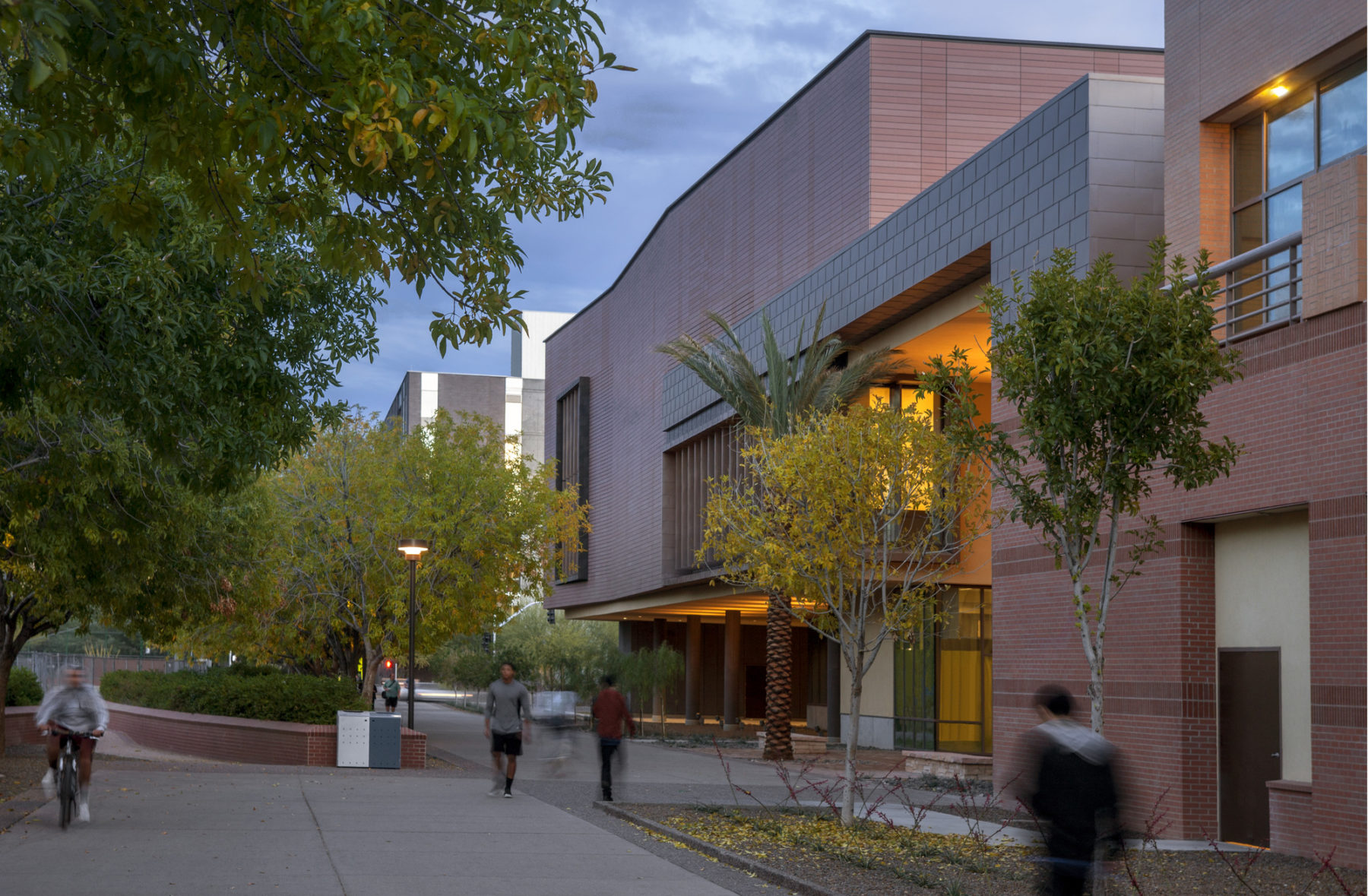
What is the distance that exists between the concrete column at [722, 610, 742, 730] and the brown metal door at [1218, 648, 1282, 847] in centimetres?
3397

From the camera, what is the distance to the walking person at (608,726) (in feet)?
59.4

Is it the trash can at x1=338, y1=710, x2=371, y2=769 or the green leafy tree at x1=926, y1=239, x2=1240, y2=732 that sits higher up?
the green leafy tree at x1=926, y1=239, x2=1240, y2=732

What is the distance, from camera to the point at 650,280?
4966 centimetres

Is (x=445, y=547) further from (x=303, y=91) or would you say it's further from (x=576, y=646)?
(x=576, y=646)

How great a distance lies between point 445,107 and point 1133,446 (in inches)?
336

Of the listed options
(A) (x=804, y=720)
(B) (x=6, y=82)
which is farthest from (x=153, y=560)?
(A) (x=804, y=720)

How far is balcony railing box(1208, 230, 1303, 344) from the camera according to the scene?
14.7 m

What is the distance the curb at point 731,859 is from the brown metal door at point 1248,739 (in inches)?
255

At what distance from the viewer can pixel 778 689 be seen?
30844 mm

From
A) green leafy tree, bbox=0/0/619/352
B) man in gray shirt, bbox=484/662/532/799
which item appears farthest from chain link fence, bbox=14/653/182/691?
green leafy tree, bbox=0/0/619/352

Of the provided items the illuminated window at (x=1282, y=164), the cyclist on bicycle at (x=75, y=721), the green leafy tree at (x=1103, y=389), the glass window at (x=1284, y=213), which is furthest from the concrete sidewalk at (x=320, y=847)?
the glass window at (x=1284, y=213)

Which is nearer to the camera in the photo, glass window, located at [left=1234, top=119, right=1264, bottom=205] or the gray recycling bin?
glass window, located at [left=1234, top=119, right=1264, bottom=205]

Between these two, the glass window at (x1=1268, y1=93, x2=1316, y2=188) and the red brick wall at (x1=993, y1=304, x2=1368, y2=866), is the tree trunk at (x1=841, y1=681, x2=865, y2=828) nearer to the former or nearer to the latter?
the red brick wall at (x1=993, y1=304, x2=1368, y2=866)

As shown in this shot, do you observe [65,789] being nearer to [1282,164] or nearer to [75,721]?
[75,721]
